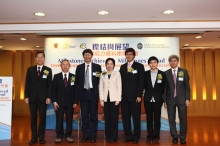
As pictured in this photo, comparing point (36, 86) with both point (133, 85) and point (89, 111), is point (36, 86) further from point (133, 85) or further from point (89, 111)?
point (133, 85)

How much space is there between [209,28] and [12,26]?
A: 5147mm

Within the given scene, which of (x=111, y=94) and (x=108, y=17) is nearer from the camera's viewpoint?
(x=111, y=94)

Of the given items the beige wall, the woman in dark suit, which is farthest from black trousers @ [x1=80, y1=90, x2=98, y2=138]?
the beige wall

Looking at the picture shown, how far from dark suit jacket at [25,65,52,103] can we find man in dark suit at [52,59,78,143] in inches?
5.3

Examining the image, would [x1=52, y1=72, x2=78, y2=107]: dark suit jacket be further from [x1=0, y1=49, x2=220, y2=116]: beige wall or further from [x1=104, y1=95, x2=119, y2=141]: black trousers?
[x1=0, y1=49, x2=220, y2=116]: beige wall

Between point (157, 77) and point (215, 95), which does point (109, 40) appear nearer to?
point (157, 77)

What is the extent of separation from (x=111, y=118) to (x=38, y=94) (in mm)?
1419

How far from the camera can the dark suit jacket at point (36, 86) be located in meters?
4.06

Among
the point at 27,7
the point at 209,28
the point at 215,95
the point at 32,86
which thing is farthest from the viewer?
the point at 215,95

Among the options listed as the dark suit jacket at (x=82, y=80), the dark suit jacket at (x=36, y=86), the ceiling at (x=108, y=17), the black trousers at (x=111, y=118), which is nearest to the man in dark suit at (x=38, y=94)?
the dark suit jacket at (x=36, y=86)

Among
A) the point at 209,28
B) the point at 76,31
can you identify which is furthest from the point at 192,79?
the point at 76,31

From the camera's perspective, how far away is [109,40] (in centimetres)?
605

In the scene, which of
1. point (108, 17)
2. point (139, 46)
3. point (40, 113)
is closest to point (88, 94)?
point (40, 113)

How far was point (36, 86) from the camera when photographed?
13.4 ft
